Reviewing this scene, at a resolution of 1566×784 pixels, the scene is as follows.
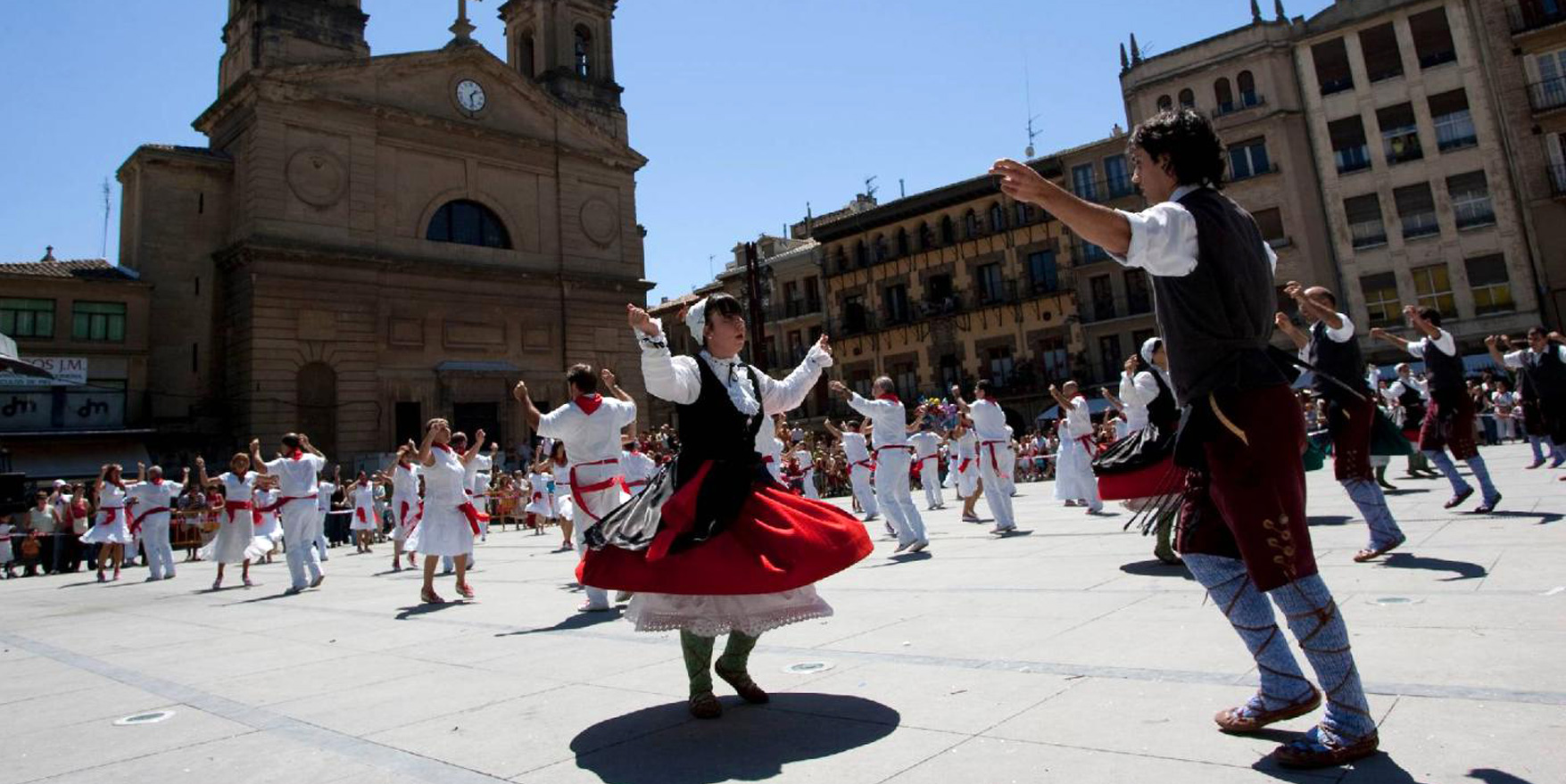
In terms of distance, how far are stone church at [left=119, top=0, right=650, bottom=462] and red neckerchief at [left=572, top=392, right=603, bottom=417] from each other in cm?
2598

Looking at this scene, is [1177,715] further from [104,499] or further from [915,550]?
[104,499]

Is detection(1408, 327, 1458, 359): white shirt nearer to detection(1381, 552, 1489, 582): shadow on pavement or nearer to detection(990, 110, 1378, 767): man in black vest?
detection(1381, 552, 1489, 582): shadow on pavement

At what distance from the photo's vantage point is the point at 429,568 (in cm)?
852

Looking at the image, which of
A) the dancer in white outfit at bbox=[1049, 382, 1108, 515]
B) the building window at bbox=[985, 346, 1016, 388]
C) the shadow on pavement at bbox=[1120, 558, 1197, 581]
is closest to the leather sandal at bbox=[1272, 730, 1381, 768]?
the shadow on pavement at bbox=[1120, 558, 1197, 581]

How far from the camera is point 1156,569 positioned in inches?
249

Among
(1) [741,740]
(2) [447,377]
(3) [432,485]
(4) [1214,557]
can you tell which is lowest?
(1) [741,740]

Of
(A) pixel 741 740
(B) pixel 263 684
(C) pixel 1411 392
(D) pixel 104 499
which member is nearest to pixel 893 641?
(A) pixel 741 740

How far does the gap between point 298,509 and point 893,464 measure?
23.5 ft

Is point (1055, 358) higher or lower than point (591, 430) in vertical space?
higher

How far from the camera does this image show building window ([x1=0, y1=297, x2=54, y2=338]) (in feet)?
92.4

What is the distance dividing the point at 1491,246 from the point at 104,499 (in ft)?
130

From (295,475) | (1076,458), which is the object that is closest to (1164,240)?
(295,475)

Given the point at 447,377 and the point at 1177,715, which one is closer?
the point at 1177,715

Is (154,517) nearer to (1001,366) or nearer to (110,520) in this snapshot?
(110,520)
